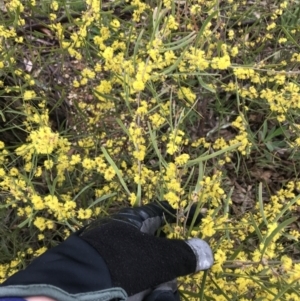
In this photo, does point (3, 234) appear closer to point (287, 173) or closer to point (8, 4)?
point (8, 4)

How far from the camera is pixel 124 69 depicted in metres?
1.53

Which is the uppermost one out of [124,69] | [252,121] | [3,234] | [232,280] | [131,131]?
[124,69]

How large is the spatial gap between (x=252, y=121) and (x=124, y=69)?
44.5 inches

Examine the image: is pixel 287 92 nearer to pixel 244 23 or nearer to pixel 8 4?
pixel 244 23

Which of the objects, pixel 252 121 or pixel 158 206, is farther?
pixel 252 121

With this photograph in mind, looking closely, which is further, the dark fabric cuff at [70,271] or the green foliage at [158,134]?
the green foliage at [158,134]

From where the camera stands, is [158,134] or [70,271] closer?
[70,271]

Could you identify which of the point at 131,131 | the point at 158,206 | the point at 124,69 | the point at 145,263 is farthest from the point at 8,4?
the point at 145,263

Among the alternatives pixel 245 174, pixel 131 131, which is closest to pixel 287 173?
pixel 245 174

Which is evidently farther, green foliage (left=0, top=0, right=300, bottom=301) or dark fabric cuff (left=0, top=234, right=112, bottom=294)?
green foliage (left=0, top=0, right=300, bottom=301)

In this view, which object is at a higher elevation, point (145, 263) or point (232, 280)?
point (145, 263)

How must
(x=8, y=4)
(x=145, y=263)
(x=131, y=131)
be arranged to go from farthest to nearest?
(x=8, y=4) < (x=131, y=131) < (x=145, y=263)

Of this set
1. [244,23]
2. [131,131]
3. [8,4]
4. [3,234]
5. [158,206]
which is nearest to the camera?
[131,131]

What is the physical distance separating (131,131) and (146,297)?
1.72 ft
